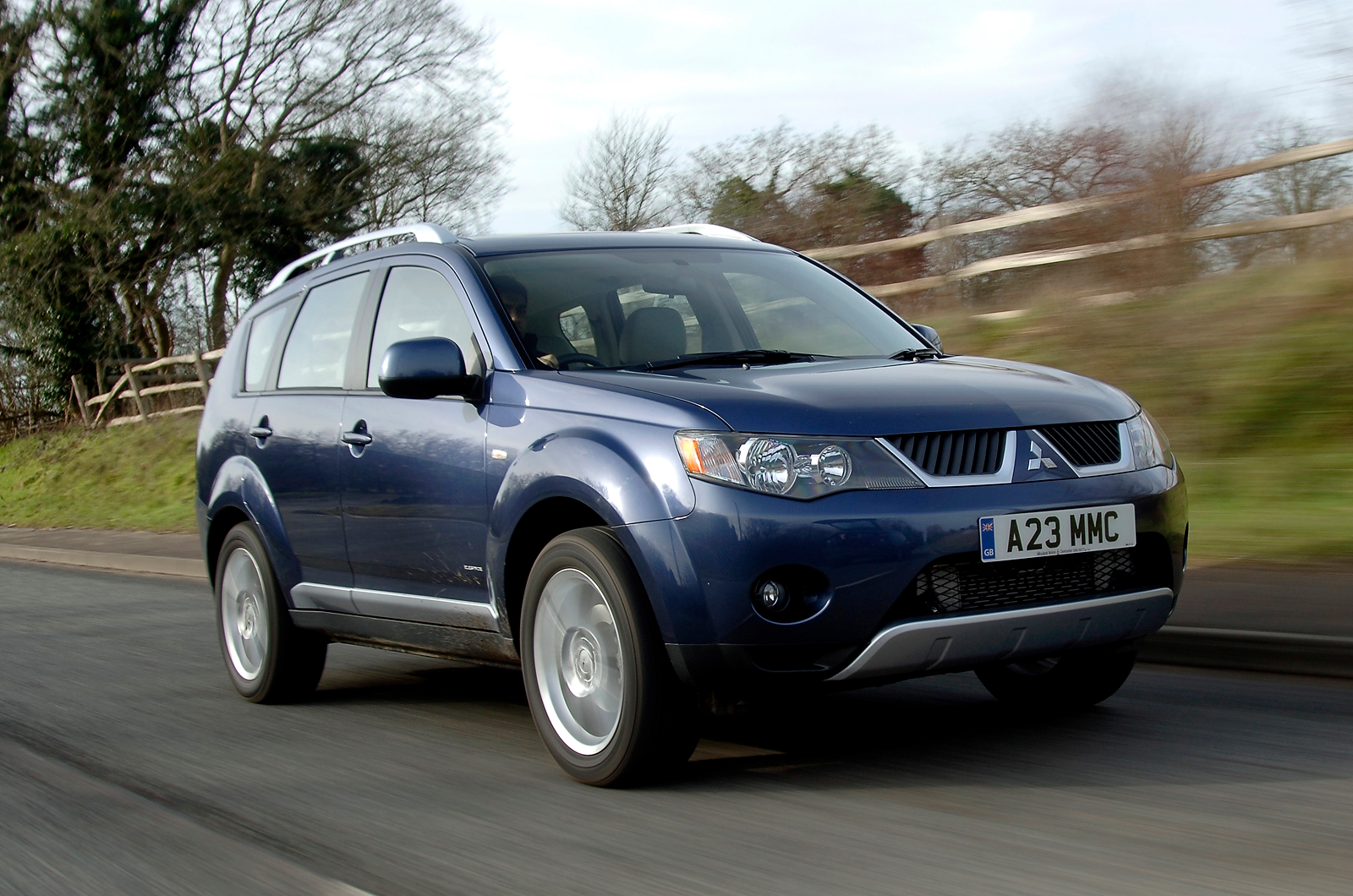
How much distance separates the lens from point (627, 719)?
4219mm

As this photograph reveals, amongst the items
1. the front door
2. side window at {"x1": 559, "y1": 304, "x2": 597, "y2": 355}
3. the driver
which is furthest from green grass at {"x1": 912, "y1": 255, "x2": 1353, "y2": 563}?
the front door

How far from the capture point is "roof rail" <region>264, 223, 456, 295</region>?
18.7ft

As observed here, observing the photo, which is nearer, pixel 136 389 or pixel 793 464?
pixel 793 464

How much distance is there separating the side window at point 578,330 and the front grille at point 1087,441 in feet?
5.18

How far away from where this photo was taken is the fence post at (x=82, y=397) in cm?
3028

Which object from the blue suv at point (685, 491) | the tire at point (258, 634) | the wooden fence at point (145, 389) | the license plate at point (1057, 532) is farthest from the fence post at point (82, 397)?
the license plate at point (1057, 532)

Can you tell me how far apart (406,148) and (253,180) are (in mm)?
3370

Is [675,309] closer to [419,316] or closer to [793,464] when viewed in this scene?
[419,316]

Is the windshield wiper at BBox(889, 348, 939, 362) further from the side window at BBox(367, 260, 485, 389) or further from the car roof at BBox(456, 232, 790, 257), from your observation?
the side window at BBox(367, 260, 485, 389)

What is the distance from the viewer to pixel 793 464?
158 inches

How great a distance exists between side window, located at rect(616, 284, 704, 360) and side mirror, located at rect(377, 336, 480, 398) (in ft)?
2.20

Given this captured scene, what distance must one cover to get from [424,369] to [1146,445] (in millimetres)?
2316

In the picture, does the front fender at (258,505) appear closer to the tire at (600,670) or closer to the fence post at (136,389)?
the tire at (600,670)

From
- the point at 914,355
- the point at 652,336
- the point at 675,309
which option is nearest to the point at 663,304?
the point at 675,309
